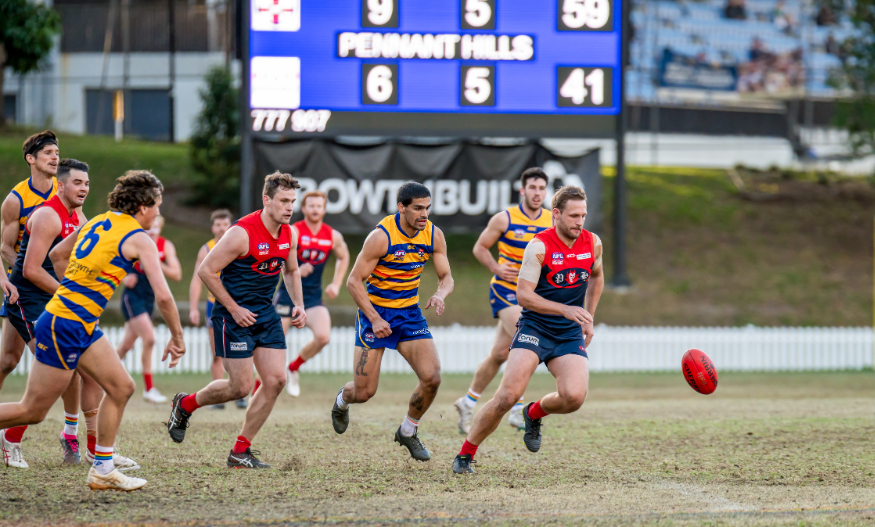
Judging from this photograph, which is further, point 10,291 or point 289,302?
point 289,302

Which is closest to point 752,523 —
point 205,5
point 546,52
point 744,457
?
point 744,457

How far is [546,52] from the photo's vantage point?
49.6 ft

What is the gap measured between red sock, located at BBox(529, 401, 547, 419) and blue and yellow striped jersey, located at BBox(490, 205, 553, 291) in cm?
223

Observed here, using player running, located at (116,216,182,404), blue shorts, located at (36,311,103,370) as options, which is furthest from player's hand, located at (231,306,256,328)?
player running, located at (116,216,182,404)

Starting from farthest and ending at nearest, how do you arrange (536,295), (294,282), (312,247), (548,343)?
(312,247) → (294,282) → (548,343) → (536,295)

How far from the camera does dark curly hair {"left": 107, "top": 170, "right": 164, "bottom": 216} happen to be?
5.77 metres

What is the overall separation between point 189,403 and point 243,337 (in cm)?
71

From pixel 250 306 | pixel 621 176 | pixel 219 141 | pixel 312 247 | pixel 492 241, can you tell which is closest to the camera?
pixel 250 306

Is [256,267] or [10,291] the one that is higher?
[256,267]

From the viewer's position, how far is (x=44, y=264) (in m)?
6.74

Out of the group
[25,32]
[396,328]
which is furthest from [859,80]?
[25,32]

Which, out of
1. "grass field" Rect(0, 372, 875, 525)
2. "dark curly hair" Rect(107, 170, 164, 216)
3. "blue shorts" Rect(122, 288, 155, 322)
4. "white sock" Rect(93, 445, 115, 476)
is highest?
"dark curly hair" Rect(107, 170, 164, 216)

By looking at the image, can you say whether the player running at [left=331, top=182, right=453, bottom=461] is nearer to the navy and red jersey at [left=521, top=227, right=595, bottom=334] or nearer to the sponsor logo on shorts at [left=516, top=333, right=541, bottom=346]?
the sponsor logo on shorts at [left=516, top=333, right=541, bottom=346]

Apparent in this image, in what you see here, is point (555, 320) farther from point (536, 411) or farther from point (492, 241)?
point (492, 241)
